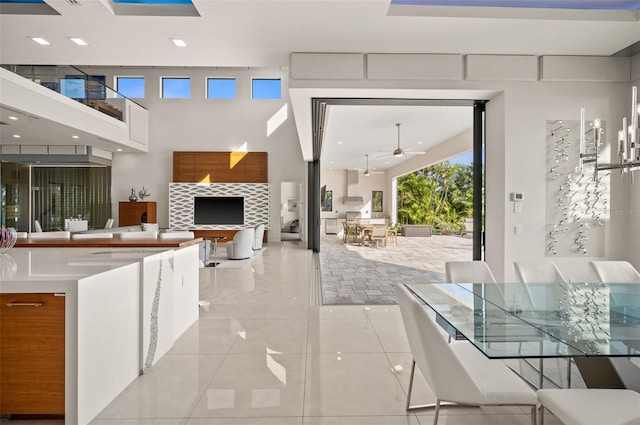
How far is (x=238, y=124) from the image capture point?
39.3 feet

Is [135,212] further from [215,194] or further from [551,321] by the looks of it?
[551,321]

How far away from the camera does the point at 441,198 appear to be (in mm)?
16969

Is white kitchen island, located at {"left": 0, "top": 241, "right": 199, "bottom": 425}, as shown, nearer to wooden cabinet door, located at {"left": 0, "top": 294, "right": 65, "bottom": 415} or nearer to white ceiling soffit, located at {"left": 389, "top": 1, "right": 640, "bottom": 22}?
wooden cabinet door, located at {"left": 0, "top": 294, "right": 65, "bottom": 415}

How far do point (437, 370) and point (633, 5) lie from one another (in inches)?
158

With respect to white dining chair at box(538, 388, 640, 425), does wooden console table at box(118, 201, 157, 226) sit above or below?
above

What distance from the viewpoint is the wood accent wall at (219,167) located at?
38.7 ft

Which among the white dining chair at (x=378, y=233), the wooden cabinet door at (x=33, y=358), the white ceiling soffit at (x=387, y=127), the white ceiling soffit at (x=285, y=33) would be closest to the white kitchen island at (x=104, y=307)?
the wooden cabinet door at (x=33, y=358)

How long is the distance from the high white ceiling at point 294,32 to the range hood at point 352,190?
13.7 meters

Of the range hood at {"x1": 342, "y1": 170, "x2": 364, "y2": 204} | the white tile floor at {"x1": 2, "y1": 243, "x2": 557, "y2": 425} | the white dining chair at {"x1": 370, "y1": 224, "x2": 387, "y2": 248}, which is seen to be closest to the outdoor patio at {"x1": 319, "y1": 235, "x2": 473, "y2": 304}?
the white dining chair at {"x1": 370, "y1": 224, "x2": 387, "y2": 248}

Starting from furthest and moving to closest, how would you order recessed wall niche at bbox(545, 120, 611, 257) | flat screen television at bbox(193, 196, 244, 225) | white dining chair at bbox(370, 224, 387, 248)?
flat screen television at bbox(193, 196, 244, 225)
white dining chair at bbox(370, 224, 387, 248)
recessed wall niche at bbox(545, 120, 611, 257)

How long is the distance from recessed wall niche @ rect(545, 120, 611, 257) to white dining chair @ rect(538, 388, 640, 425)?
309 centimetres

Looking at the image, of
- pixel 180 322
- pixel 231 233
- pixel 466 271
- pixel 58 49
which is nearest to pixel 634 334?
pixel 466 271

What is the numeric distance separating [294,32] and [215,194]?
875 centimetres

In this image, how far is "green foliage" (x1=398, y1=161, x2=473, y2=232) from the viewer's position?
1653 centimetres
